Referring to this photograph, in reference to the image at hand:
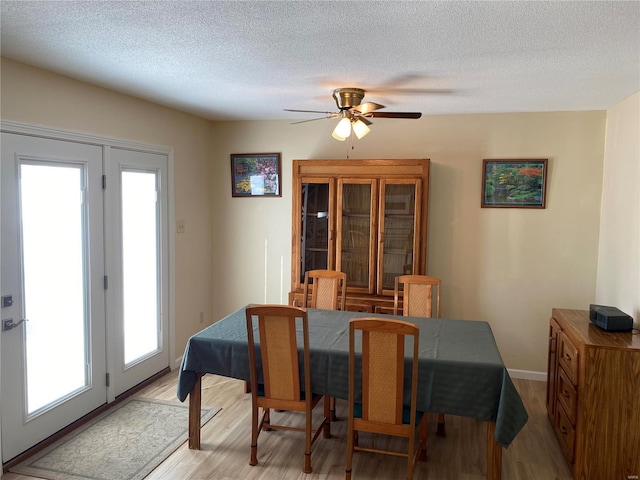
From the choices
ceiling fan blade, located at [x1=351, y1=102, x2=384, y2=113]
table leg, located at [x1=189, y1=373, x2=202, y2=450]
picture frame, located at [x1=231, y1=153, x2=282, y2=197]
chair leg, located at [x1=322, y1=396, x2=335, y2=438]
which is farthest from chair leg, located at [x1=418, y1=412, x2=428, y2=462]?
picture frame, located at [x1=231, y1=153, x2=282, y2=197]

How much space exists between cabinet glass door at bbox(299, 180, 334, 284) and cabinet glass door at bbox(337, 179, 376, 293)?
12 centimetres

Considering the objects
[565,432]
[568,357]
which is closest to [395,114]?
[568,357]

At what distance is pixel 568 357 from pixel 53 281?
10.9ft

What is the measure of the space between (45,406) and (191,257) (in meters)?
1.94

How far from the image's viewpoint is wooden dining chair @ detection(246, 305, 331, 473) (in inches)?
107

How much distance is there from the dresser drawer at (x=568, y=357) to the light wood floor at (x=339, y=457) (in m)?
0.58

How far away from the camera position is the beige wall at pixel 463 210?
13.7 ft

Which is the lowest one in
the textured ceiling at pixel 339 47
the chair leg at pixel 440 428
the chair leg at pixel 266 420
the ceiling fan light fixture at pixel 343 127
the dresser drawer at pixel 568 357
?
the chair leg at pixel 440 428

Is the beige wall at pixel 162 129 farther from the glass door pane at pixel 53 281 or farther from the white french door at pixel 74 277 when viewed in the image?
the glass door pane at pixel 53 281

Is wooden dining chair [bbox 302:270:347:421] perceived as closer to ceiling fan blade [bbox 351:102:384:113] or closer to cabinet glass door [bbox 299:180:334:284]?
cabinet glass door [bbox 299:180:334:284]

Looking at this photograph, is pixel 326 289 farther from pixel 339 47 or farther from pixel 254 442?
pixel 339 47

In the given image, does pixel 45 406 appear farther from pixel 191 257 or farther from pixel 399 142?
pixel 399 142

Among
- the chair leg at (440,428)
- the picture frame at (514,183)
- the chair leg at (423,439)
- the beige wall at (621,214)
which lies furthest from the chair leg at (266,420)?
the picture frame at (514,183)

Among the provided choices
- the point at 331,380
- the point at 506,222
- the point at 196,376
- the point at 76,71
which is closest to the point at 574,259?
the point at 506,222
